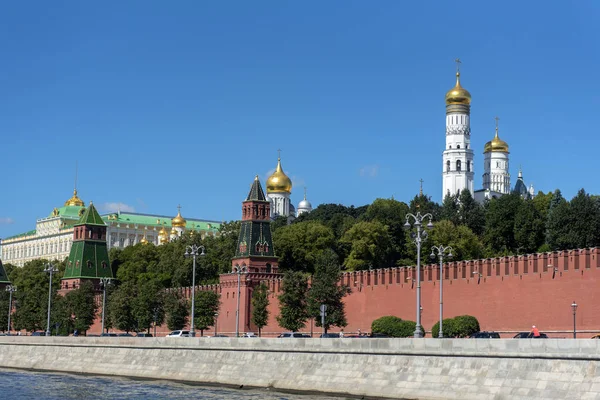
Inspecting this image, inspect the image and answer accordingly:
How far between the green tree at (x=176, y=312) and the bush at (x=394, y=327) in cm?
1927

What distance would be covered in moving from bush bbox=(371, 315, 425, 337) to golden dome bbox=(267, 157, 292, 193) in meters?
73.9

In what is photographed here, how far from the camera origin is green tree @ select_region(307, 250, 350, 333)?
5793 centimetres

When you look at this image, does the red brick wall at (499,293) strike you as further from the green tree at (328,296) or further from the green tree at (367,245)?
the green tree at (367,245)

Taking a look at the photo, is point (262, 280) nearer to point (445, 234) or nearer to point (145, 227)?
point (445, 234)

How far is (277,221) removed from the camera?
106875 millimetres

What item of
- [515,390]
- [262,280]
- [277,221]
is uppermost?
[277,221]

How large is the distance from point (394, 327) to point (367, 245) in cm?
2969

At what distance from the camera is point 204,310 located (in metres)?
69.4

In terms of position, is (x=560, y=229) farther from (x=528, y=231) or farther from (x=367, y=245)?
(x=367, y=245)

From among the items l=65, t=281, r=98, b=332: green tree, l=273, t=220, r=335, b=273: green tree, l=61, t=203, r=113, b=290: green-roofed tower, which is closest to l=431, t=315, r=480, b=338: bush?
l=273, t=220, r=335, b=273: green tree

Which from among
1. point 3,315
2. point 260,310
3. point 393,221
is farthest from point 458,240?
point 3,315

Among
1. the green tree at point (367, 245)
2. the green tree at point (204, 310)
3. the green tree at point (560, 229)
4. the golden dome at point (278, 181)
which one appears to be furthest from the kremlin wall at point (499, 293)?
the golden dome at point (278, 181)

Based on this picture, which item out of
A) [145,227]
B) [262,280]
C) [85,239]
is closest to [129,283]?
[262,280]

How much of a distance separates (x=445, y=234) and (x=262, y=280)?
15175 millimetres
